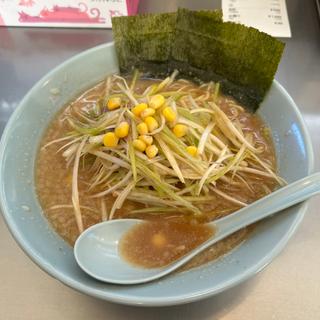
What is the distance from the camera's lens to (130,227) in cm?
92

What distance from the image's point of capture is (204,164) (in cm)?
97

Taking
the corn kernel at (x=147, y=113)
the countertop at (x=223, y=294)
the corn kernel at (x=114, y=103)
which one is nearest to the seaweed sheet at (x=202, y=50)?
the corn kernel at (x=114, y=103)

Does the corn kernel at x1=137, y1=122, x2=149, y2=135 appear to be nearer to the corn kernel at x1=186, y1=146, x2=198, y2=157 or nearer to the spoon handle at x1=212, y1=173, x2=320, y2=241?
the corn kernel at x1=186, y1=146, x2=198, y2=157

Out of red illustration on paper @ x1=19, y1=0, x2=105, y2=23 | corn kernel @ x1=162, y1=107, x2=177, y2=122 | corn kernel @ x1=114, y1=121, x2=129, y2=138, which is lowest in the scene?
corn kernel @ x1=114, y1=121, x2=129, y2=138

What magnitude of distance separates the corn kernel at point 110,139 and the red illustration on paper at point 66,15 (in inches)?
25.9

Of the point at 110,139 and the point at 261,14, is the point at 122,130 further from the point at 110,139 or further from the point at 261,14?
the point at 261,14

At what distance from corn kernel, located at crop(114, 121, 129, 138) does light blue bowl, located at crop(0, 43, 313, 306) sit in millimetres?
238

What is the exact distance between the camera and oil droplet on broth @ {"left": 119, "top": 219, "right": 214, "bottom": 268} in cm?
86

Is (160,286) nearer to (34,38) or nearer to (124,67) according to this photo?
(124,67)

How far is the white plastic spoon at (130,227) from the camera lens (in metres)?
0.83

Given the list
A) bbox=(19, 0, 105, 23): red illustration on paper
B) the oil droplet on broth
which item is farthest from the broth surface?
bbox=(19, 0, 105, 23): red illustration on paper

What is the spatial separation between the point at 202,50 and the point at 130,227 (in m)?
0.54

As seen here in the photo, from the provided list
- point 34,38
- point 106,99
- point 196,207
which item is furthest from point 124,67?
point 34,38

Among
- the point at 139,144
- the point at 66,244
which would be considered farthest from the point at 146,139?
the point at 66,244
